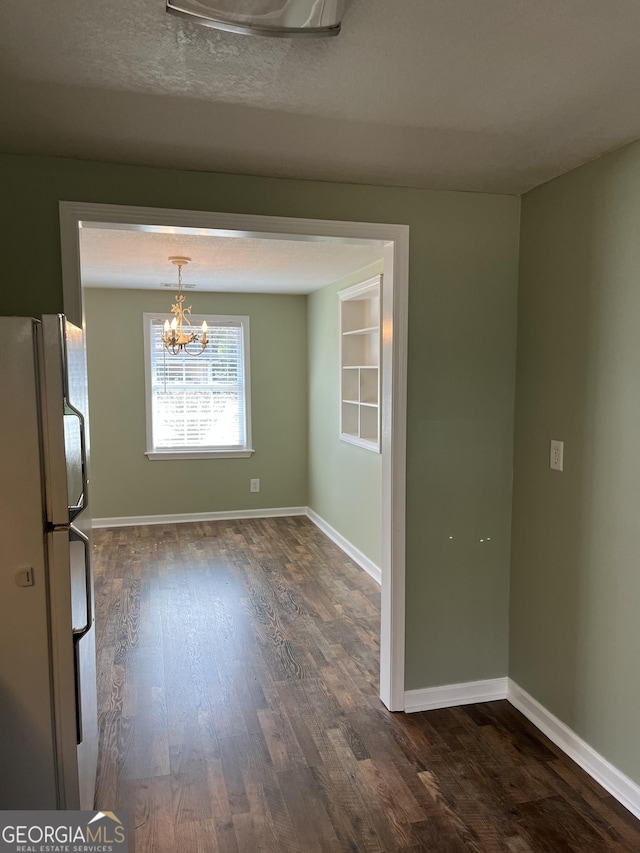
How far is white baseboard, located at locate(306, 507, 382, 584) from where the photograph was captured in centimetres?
455

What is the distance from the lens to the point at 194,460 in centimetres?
614

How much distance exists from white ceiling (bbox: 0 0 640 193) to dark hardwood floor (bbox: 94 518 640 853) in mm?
2355

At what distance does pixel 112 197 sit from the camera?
7.32 ft

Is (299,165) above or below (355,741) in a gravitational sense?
above

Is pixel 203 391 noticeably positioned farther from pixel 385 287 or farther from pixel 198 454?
pixel 385 287

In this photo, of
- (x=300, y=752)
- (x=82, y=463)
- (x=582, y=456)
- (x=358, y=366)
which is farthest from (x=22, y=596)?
(x=358, y=366)

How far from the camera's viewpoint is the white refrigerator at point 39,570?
152 cm

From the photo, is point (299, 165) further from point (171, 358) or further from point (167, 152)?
point (171, 358)

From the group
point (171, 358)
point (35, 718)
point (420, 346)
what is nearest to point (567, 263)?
point (420, 346)

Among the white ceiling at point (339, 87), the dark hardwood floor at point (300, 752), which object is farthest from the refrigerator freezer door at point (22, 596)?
the white ceiling at point (339, 87)

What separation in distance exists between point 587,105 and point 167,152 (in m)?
1.40

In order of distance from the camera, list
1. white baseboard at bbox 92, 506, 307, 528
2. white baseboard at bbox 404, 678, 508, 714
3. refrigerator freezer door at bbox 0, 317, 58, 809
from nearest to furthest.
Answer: refrigerator freezer door at bbox 0, 317, 58, 809
white baseboard at bbox 404, 678, 508, 714
white baseboard at bbox 92, 506, 307, 528
